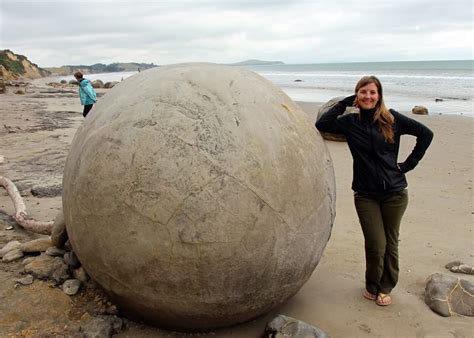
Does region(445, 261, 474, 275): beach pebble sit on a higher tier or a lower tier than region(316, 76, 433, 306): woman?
lower

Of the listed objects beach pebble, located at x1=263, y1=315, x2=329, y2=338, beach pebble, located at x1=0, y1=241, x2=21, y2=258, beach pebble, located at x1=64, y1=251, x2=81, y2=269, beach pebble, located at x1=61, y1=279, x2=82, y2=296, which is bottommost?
beach pebble, located at x1=263, y1=315, x2=329, y2=338

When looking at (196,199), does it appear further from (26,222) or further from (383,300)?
(26,222)

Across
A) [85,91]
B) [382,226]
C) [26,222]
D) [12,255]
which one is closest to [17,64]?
[85,91]

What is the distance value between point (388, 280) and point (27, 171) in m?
6.78

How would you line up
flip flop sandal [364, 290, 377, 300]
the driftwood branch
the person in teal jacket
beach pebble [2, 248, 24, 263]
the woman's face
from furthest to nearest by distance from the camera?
the person in teal jacket
the driftwood branch
beach pebble [2, 248, 24, 263]
flip flop sandal [364, 290, 377, 300]
the woman's face

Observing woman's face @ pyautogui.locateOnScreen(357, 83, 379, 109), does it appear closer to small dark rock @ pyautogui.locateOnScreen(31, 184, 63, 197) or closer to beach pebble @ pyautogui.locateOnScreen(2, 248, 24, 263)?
beach pebble @ pyautogui.locateOnScreen(2, 248, 24, 263)

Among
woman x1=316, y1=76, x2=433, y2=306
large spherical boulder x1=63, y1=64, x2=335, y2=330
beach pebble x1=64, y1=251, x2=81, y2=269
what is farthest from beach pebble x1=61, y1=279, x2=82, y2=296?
woman x1=316, y1=76, x2=433, y2=306

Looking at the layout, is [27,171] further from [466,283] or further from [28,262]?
[466,283]

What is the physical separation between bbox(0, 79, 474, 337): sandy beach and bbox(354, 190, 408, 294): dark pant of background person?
333 millimetres

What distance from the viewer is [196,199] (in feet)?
9.55

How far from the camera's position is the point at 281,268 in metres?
3.22

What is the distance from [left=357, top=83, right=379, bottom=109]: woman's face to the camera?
3.79 meters

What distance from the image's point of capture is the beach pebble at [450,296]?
3.95 m

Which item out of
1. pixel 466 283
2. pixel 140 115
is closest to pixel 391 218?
pixel 466 283
